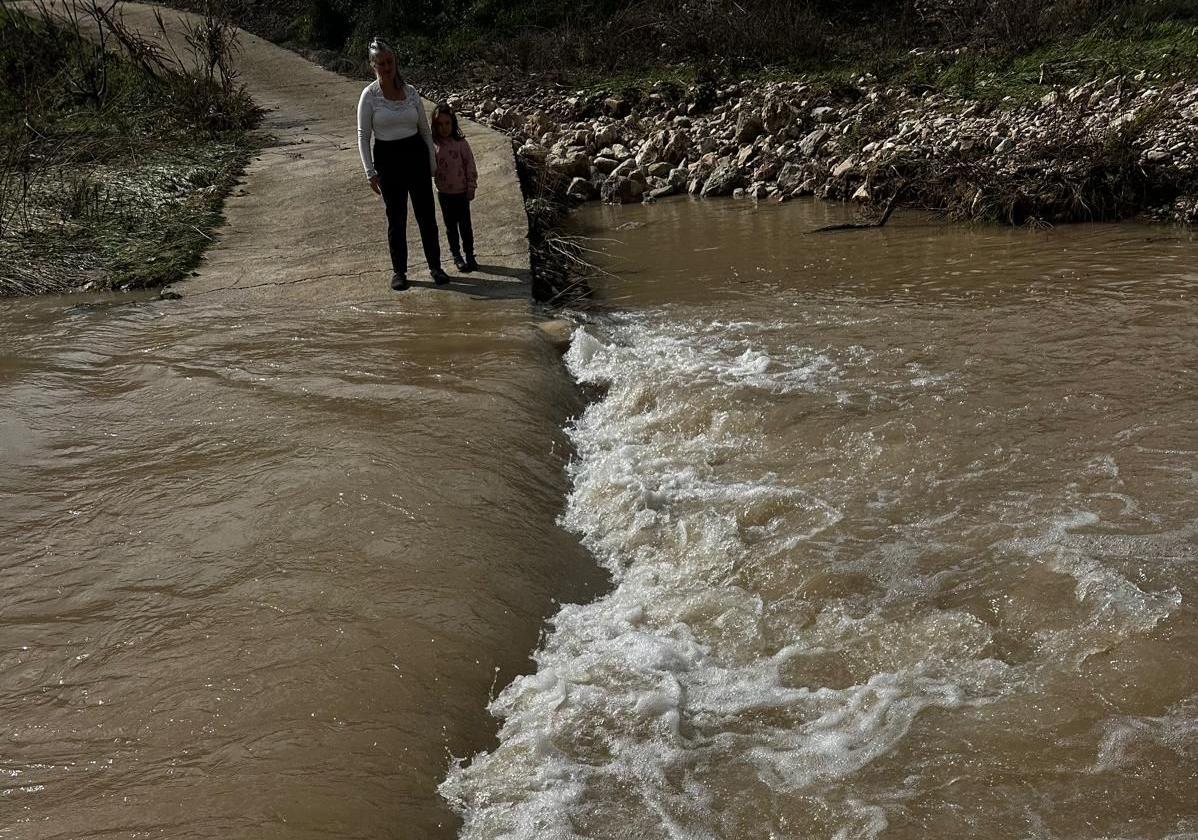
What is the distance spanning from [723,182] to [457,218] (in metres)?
4.92

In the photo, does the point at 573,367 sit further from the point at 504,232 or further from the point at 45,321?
the point at 45,321

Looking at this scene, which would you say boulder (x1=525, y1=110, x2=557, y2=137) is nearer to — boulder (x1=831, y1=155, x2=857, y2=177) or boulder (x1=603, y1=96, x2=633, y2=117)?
boulder (x1=603, y1=96, x2=633, y2=117)

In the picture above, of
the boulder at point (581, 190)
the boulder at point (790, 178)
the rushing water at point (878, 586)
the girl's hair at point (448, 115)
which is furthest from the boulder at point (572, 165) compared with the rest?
the rushing water at point (878, 586)

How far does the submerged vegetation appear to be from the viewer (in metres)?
7.91

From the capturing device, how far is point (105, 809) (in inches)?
95.4

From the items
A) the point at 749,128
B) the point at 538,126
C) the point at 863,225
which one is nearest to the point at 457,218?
the point at 863,225

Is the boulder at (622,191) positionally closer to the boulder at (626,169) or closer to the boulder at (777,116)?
the boulder at (626,169)

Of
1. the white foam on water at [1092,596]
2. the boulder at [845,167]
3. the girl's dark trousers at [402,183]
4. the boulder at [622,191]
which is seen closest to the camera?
the white foam on water at [1092,596]

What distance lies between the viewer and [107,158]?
11203mm

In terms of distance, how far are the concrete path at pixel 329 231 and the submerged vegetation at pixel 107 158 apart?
0.34m

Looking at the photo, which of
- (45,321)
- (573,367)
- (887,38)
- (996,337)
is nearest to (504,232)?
(573,367)

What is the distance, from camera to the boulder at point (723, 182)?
11.2m

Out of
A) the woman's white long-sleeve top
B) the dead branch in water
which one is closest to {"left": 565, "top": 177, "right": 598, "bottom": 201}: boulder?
the dead branch in water

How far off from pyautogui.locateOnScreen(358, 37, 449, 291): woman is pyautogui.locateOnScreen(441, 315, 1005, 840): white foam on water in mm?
2954
